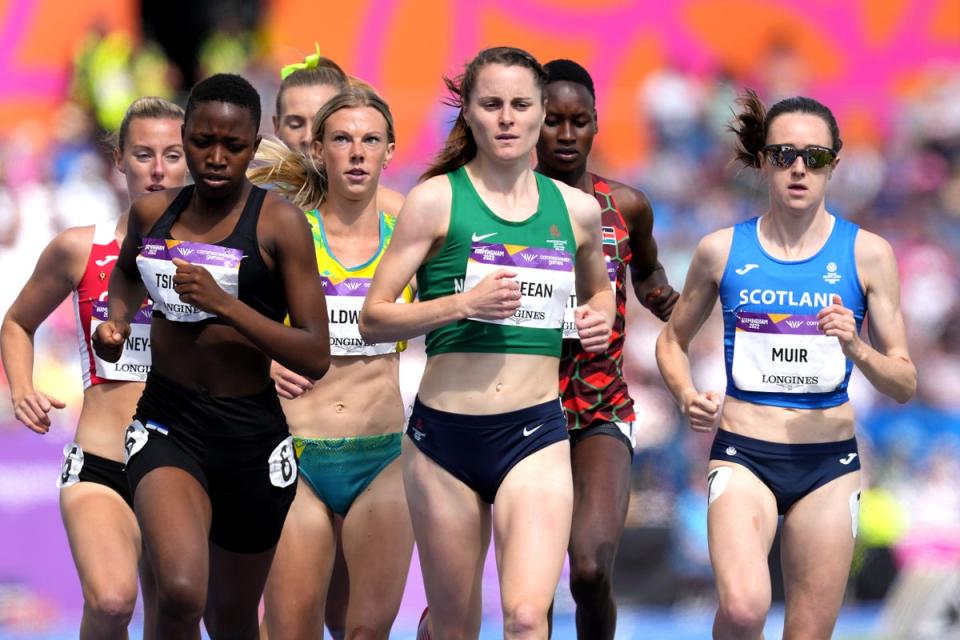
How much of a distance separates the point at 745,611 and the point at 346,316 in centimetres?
185

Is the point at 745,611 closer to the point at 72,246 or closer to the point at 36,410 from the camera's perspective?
the point at 36,410

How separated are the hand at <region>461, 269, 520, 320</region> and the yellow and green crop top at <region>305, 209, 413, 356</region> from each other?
40.4 inches

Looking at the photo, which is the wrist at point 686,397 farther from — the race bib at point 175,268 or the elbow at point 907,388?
the race bib at point 175,268

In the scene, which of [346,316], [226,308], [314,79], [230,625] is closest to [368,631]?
[230,625]

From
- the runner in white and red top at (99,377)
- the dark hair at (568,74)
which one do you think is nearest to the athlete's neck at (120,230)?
the runner in white and red top at (99,377)

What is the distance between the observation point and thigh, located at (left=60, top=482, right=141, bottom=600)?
17.7 feet

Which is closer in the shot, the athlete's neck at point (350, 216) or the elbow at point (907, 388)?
the elbow at point (907, 388)

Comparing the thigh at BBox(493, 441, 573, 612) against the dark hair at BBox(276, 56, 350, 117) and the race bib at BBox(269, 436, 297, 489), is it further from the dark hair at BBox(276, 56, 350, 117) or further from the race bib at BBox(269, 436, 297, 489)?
the dark hair at BBox(276, 56, 350, 117)

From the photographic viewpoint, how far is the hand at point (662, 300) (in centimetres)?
663

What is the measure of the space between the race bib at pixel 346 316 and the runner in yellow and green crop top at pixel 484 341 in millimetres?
656

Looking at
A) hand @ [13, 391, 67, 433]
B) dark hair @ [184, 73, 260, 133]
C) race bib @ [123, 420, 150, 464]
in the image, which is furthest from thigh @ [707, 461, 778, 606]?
hand @ [13, 391, 67, 433]

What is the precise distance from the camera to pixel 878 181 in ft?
46.3

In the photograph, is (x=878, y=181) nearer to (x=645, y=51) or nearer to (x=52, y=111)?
(x=645, y=51)

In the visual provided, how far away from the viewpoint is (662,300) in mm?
6633
